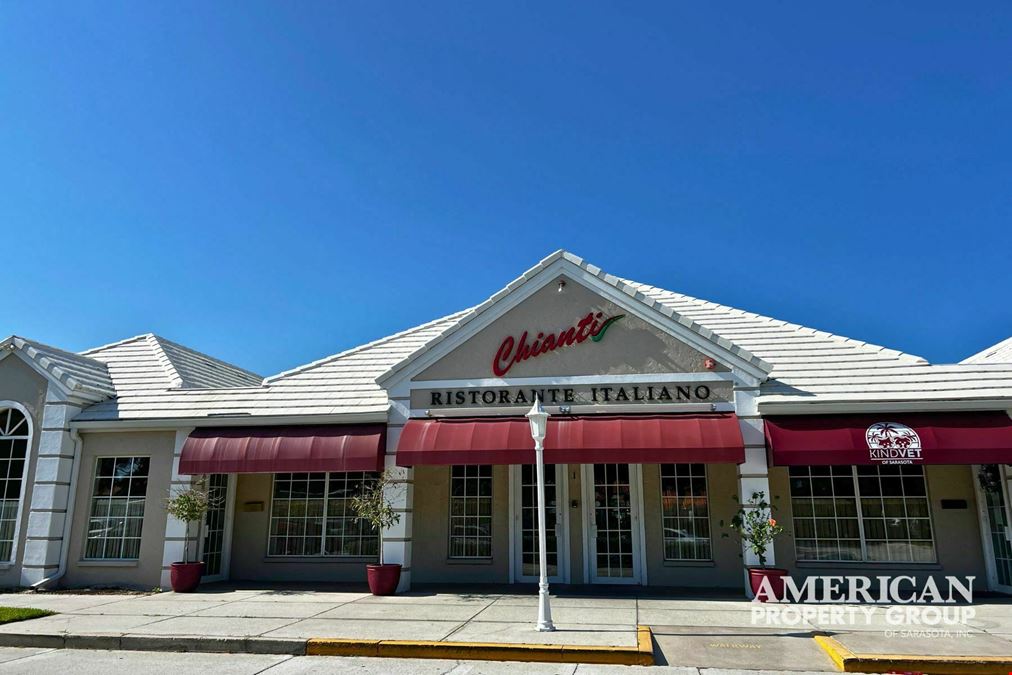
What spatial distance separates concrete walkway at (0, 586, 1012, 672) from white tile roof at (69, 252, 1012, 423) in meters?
3.61

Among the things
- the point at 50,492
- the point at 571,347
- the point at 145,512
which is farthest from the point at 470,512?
the point at 50,492

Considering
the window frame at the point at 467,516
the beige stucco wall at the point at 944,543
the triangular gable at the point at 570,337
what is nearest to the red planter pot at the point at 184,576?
the window frame at the point at 467,516

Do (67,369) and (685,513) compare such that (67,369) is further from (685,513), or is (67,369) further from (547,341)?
(685,513)

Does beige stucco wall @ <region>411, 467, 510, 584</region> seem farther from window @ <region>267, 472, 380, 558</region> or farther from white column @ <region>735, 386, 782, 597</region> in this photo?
white column @ <region>735, 386, 782, 597</region>

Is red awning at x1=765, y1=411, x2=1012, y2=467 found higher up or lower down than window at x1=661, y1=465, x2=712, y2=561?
higher up

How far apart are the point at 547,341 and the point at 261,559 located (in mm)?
7899

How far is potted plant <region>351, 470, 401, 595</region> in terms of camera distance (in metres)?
13.2

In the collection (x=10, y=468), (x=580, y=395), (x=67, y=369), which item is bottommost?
(x=10, y=468)

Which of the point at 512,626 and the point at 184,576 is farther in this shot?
the point at 184,576

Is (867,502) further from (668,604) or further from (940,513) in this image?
(668,604)

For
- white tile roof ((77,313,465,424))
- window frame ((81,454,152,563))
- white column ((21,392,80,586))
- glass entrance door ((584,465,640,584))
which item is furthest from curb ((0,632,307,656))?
glass entrance door ((584,465,640,584))

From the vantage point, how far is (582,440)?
13.1 meters

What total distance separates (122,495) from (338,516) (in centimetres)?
450

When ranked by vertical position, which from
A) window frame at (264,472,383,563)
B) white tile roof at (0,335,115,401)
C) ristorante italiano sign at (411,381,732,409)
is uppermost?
white tile roof at (0,335,115,401)
